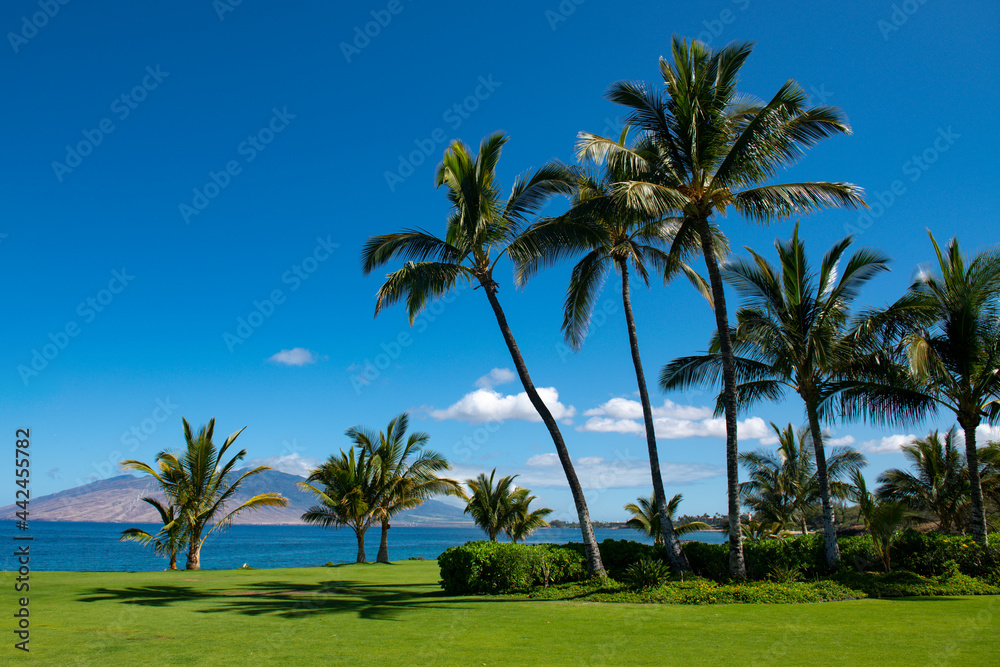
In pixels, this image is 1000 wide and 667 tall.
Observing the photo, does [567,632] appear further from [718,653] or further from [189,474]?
[189,474]

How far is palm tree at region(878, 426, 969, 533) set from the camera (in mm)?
24031

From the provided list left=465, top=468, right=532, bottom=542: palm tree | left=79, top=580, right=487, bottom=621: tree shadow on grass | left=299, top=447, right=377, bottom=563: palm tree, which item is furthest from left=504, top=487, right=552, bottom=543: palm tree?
left=79, top=580, right=487, bottom=621: tree shadow on grass

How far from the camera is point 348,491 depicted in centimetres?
2680

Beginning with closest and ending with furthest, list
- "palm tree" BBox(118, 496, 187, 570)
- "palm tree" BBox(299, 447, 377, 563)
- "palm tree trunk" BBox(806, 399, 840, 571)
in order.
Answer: "palm tree trunk" BBox(806, 399, 840, 571) → "palm tree" BBox(118, 496, 187, 570) → "palm tree" BBox(299, 447, 377, 563)

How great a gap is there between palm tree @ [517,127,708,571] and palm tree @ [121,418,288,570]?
13597mm

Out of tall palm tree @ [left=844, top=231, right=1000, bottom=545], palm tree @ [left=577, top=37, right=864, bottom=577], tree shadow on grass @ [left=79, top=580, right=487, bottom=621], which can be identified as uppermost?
palm tree @ [left=577, top=37, right=864, bottom=577]

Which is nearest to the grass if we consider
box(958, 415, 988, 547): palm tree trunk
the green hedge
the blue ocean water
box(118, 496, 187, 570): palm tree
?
the green hedge

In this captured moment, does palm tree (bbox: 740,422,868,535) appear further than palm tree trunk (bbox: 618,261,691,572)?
Yes

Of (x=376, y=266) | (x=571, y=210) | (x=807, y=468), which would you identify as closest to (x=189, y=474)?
(x=376, y=266)

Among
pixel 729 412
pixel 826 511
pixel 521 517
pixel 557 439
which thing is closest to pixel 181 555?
pixel 521 517

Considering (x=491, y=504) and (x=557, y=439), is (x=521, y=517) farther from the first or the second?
(x=557, y=439)

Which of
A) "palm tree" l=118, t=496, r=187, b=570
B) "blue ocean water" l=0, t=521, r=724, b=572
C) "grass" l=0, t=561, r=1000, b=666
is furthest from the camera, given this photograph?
"blue ocean water" l=0, t=521, r=724, b=572

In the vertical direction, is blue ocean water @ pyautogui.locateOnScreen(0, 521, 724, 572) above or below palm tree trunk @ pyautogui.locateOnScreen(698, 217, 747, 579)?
below

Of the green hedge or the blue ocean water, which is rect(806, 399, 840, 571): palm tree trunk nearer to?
the green hedge
